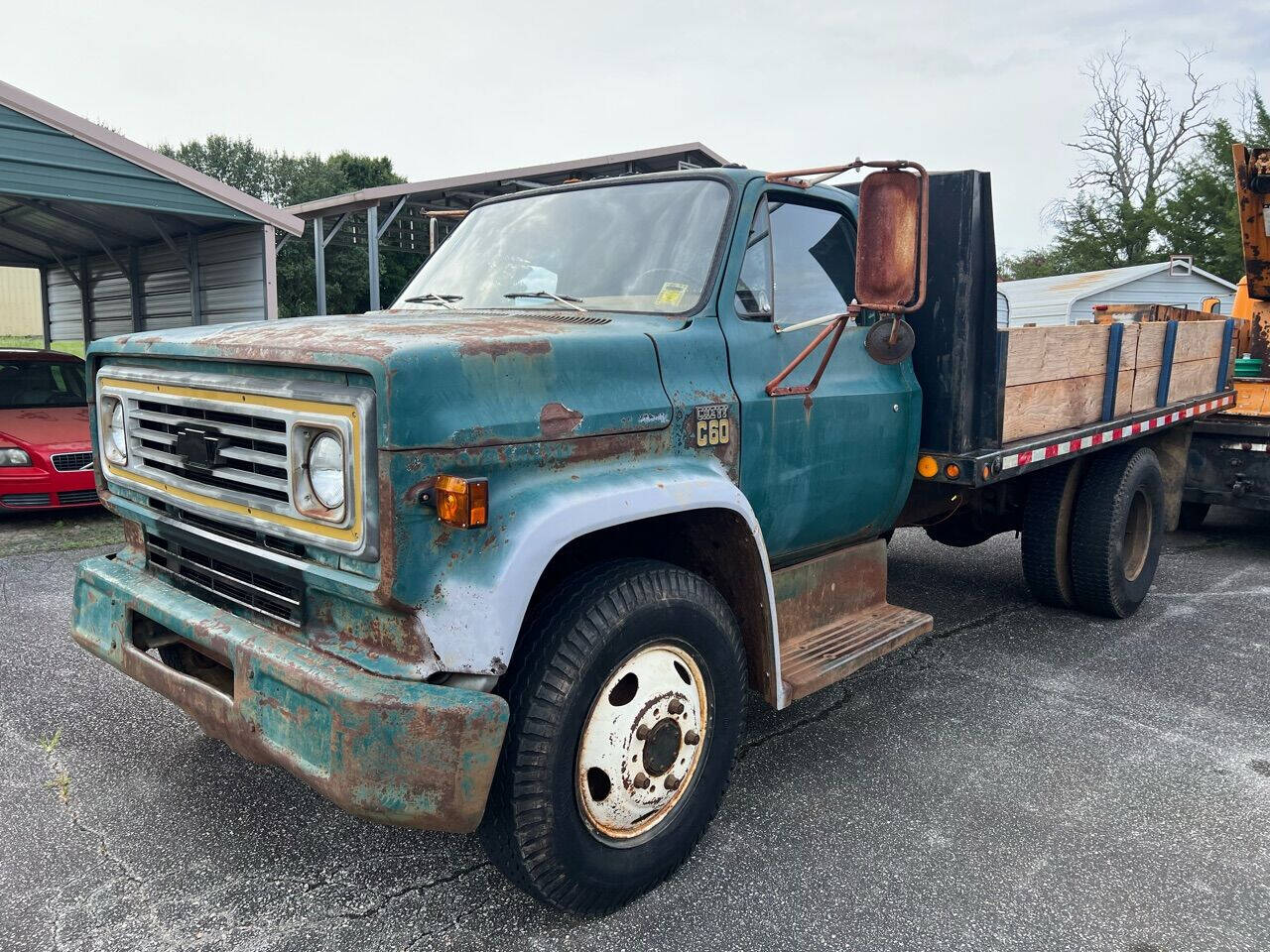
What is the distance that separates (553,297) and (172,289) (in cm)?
1200

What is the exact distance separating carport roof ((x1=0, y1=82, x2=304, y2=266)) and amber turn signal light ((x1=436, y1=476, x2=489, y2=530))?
27.5 ft

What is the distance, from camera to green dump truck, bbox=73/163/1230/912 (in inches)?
86.3

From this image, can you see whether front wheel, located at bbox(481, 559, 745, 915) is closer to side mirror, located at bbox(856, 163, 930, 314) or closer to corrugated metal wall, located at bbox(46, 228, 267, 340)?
side mirror, located at bbox(856, 163, 930, 314)

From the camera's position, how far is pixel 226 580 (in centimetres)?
268

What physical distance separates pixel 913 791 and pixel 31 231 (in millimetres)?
14289

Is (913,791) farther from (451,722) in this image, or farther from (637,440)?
(451,722)

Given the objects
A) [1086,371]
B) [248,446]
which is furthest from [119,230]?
[1086,371]

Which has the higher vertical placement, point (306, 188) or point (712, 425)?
point (306, 188)

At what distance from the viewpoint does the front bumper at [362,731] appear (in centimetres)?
213

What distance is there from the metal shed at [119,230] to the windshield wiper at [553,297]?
24.5 feet

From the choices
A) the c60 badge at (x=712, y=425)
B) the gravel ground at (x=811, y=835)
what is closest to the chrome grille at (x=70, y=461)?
the gravel ground at (x=811, y=835)

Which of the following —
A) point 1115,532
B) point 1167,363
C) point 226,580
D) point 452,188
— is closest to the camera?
point 226,580

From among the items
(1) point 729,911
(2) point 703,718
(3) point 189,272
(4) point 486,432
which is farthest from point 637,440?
(3) point 189,272

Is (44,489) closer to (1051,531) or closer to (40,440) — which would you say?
(40,440)
